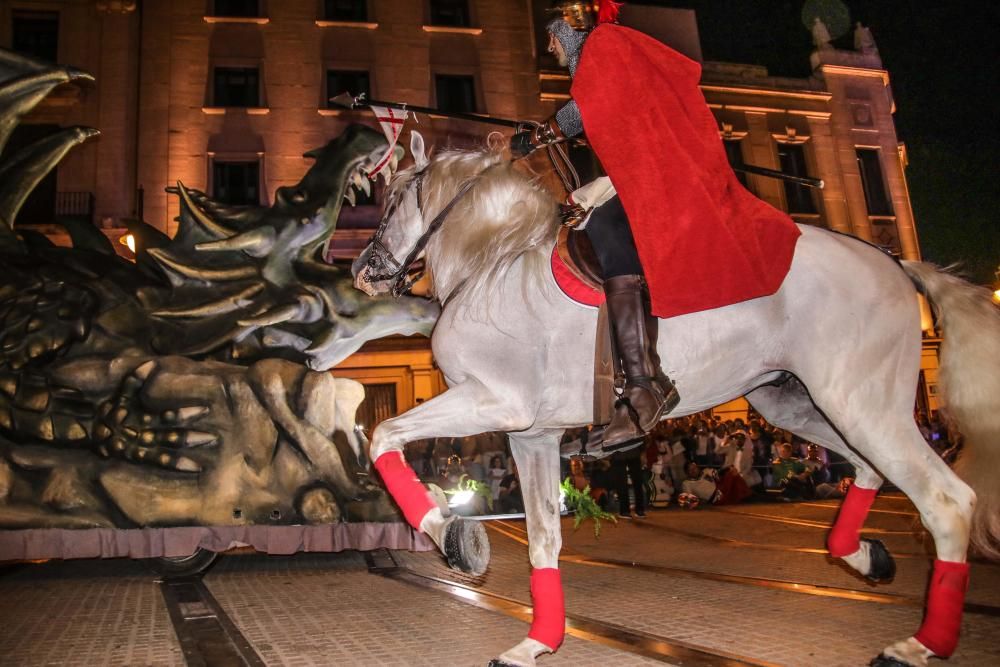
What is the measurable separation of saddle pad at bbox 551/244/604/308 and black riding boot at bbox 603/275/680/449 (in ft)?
0.23

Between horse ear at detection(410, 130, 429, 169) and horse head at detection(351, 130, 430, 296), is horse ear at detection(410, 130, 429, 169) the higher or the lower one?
the higher one

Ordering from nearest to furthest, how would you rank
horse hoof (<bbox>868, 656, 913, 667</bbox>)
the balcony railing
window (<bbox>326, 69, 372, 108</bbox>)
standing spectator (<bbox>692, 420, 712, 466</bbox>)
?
1. horse hoof (<bbox>868, 656, 913, 667</bbox>)
2. standing spectator (<bbox>692, 420, 712, 466</bbox>)
3. the balcony railing
4. window (<bbox>326, 69, 372, 108</bbox>)

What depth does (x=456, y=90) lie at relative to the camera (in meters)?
22.1

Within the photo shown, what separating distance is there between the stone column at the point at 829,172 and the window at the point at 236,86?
19.5 m

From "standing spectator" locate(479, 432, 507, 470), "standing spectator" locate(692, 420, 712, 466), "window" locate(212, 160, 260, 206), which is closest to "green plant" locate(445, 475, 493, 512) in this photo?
"standing spectator" locate(479, 432, 507, 470)

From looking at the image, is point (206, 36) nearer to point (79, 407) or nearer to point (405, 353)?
point (405, 353)

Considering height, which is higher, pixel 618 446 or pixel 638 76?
pixel 638 76

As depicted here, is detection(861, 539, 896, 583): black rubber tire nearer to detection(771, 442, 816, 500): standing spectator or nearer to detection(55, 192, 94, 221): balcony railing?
detection(771, 442, 816, 500): standing spectator

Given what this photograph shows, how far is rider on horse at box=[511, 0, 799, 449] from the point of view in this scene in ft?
10.6

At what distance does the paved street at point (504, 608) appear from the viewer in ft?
11.7

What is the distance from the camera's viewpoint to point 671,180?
10.8ft

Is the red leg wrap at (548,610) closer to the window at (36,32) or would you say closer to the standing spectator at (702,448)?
the standing spectator at (702,448)

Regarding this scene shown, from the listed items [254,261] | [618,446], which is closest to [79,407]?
[254,261]

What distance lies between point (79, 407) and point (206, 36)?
59.6 feet
